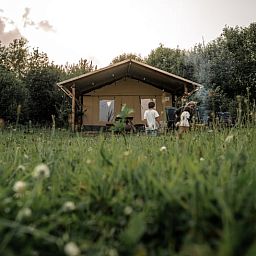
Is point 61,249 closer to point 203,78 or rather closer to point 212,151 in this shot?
point 212,151

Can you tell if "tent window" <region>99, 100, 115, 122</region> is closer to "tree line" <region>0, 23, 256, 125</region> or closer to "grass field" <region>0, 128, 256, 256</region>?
"tree line" <region>0, 23, 256, 125</region>

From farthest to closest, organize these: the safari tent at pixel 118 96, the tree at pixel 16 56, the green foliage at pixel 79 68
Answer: the green foliage at pixel 79 68, the tree at pixel 16 56, the safari tent at pixel 118 96

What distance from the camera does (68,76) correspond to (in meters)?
35.9

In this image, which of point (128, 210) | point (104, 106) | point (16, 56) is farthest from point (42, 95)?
point (128, 210)

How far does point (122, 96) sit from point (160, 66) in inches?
543

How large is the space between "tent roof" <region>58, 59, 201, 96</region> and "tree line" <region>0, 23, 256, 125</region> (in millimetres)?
2708

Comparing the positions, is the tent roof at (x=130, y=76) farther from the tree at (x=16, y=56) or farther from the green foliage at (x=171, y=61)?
the tree at (x=16, y=56)

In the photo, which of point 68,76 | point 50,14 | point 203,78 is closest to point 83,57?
point 68,76

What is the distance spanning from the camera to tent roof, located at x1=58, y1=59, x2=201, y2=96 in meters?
20.0

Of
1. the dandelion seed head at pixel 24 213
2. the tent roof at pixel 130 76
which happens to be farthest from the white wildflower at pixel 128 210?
the tent roof at pixel 130 76

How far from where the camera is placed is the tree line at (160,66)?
83.4 ft

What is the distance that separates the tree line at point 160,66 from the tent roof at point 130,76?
107 inches

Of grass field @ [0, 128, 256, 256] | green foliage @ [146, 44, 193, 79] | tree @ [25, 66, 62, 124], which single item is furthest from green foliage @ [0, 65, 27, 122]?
grass field @ [0, 128, 256, 256]

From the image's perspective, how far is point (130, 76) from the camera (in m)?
25.2
